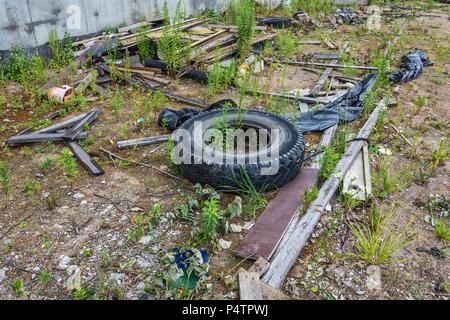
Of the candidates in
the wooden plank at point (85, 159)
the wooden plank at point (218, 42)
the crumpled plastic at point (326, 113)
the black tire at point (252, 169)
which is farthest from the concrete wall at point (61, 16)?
the black tire at point (252, 169)

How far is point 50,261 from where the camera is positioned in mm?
2607

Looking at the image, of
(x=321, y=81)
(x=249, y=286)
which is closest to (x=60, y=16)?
(x=321, y=81)

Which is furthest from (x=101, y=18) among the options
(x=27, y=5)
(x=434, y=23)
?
(x=434, y=23)

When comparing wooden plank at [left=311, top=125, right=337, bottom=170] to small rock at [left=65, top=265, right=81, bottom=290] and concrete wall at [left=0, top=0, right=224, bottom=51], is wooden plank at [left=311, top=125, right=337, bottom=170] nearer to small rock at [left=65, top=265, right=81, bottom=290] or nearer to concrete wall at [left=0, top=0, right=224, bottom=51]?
small rock at [left=65, top=265, right=81, bottom=290]

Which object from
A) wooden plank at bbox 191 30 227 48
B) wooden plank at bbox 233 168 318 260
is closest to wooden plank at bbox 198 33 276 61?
wooden plank at bbox 191 30 227 48

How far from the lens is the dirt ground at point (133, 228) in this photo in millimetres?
2467

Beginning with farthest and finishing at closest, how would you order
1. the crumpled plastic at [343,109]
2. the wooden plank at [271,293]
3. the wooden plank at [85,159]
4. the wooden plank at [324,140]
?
the crumpled plastic at [343,109] < the wooden plank at [324,140] < the wooden plank at [85,159] < the wooden plank at [271,293]

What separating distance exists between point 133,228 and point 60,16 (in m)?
5.20

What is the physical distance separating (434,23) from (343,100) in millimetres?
8839

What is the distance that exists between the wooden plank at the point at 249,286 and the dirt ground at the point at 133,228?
9 centimetres

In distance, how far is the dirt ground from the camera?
2.47 m

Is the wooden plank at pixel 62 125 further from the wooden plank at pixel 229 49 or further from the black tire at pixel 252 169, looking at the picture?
the wooden plank at pixel 229 49

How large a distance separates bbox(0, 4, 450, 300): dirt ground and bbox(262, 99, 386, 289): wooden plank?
11 cm
